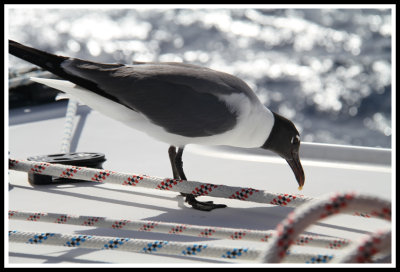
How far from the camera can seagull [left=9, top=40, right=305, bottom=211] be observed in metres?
1.93

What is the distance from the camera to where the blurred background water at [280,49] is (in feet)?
28.7

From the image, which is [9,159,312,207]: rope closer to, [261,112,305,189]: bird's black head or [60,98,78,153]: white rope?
[261,112,305,189]: bird's black head

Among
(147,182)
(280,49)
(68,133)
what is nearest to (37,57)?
(147,182)

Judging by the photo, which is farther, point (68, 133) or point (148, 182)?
point (68, 133)

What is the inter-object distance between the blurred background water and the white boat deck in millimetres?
5464

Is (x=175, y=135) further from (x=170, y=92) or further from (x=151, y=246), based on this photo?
(x=151, y=246)

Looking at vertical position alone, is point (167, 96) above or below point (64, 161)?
above

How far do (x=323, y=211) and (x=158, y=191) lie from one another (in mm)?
1326

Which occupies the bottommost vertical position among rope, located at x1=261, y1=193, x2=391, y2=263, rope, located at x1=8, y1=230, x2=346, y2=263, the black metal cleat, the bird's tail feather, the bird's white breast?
rope, located at x1=8, y1=230, x2=346, y2=263

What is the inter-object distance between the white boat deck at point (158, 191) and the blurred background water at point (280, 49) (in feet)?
17.9

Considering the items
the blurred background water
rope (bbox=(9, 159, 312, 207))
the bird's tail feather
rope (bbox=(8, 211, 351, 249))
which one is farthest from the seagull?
the blurred background water

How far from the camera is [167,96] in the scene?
6.38ft

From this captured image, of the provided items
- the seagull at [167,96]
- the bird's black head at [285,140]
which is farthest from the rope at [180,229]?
the bird's black head at [285,140]

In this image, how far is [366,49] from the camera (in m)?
10.9
